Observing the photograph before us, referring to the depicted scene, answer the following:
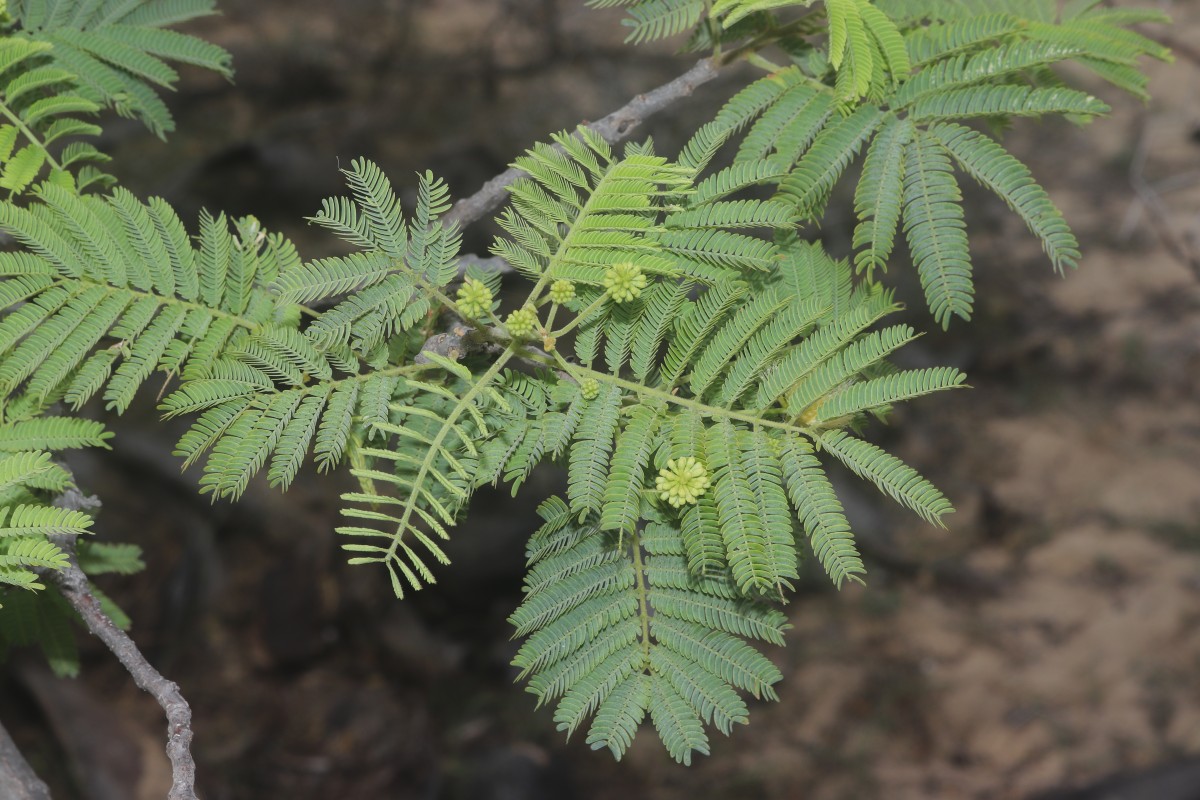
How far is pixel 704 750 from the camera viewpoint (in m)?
1.62

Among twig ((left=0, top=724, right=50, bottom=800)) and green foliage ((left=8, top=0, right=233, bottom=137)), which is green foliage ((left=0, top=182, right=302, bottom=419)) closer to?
green foliage ((left=8, top=0, right=233, bottom=137))

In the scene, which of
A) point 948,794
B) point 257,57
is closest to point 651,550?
point 948,794

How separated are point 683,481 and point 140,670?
0.97 meters

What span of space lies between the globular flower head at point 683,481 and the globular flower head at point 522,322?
32 cm

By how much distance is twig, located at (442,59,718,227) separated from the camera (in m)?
1.86

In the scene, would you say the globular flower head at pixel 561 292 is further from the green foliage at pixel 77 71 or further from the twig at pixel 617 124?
Result: the green foliage at pixel 77 71

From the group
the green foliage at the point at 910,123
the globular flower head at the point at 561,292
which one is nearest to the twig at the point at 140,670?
the globular flower head at the point at 561,292

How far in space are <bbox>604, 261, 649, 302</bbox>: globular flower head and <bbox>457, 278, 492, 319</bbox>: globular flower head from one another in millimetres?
202

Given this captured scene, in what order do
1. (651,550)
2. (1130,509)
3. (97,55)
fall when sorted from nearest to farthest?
(651,550) → (97,55) → (1130,509)

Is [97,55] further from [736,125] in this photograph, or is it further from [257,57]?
[257,57]

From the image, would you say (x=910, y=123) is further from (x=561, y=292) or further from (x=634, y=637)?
(x=634, y=637)

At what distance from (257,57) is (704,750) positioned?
7.86m

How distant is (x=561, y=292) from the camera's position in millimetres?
1573

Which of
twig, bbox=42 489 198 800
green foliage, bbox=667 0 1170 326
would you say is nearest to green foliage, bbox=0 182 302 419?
twig, bbox=42 489 198 800
